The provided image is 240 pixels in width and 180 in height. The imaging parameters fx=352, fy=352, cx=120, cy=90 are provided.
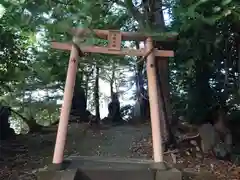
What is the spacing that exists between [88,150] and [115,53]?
1.84 metres

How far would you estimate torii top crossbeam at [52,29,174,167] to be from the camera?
3.84 m

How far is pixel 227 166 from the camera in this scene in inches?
186

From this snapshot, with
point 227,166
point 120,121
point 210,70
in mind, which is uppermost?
point 210,70

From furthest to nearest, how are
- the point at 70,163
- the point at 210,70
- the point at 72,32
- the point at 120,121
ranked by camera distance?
the point at 120,121, the point at 210,70, the point at 70,163, the point at 72,32

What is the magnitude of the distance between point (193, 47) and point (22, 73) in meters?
2.62

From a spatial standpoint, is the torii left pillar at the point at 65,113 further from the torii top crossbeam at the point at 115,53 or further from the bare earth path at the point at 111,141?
the bare earth path at the point at 111,141

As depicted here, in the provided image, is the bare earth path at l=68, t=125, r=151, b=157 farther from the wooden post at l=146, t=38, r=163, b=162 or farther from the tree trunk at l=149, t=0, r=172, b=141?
the wooden post at l=146, t=38, r=163, b=162

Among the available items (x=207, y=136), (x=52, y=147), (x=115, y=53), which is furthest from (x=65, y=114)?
(x=207, y=136)

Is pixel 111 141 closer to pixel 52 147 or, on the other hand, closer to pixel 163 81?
pixel 52 147

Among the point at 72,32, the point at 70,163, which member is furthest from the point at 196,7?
the point at 70,163

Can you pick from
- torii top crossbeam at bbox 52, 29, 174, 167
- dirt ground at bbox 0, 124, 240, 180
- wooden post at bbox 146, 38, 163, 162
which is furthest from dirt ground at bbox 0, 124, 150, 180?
wooden post at bbox 146, 38, 163, 162

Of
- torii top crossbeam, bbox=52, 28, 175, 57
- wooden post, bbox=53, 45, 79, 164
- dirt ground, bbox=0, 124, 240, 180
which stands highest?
torii top crossbeam, bbox=52, 28, 175, 57

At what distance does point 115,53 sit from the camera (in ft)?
13.4

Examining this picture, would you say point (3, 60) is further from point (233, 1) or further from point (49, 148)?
point (233, 1)
